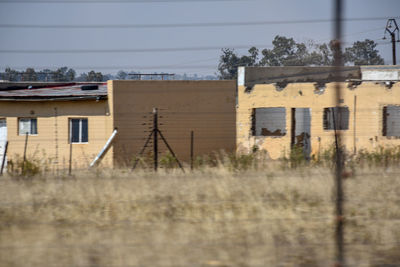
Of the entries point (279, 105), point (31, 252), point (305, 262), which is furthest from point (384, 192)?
point (279, 105)

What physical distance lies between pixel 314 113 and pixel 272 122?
241 cm

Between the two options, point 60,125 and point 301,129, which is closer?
point 60,125

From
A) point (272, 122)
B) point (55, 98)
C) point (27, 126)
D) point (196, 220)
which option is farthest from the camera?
point (272, 122)

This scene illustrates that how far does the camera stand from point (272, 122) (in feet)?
76.0

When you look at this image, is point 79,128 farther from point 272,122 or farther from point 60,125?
point 272,122

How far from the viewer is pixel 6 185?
10125mm

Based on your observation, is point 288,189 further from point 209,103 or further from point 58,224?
point 209,103

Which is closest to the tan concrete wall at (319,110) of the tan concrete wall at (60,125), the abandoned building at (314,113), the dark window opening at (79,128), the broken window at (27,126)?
the abandoned building at (314,113)

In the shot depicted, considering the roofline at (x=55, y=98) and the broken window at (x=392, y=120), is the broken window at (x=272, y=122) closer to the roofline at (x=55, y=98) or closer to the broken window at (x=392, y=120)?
the broken window at (x=392, y=120)

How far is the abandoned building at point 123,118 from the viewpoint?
21.1 m

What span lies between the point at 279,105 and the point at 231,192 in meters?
13.5

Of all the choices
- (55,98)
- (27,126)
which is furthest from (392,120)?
(27,126)

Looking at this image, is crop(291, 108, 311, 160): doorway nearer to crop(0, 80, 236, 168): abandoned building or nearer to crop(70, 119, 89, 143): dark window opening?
crop(0, 80, 236, 168): abandoned building

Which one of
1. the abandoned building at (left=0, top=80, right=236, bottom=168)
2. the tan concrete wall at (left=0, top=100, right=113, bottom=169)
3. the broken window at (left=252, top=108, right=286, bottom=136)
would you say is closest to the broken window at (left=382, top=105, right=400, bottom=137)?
the broken window at (left=252, top=108, right=286, bottom=136)
